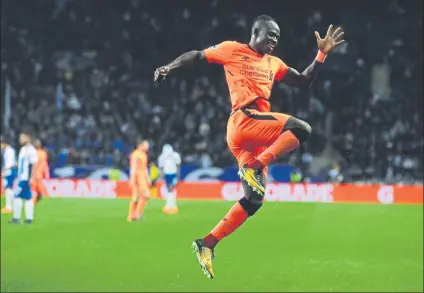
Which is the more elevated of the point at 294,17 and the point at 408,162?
the point at 294,17

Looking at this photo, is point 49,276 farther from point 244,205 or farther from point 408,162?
point 244,205

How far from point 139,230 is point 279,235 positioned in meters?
8.15

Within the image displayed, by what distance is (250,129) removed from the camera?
3.99 meters

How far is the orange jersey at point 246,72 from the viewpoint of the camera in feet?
13.1

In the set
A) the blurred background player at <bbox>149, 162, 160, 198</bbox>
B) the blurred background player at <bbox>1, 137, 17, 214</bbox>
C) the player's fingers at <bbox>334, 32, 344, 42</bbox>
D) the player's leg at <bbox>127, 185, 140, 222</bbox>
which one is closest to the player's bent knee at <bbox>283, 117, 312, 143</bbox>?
the player's fingers at <bbox>334, 32, 344, 42</bbox>

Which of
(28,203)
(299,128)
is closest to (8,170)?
(28,203)

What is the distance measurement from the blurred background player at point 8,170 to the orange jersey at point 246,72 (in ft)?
96.4

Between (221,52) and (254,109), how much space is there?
358 millimetres

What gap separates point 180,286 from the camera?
124ft

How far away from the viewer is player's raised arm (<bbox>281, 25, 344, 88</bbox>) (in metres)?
4.27

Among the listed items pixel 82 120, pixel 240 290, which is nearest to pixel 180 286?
pixel 240 290

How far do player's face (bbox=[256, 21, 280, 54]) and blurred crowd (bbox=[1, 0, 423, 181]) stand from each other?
4.86 metres

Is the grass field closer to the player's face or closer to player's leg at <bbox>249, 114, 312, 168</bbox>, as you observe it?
player's leg at <bbox>249, 114, 312, 168</bbox>

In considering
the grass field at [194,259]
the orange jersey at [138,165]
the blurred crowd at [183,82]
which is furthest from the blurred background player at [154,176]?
the orange jersey at [138,165]
